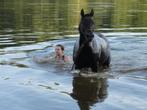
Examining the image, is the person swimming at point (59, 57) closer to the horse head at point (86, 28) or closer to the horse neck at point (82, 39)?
the horse neck at point (82, 39)

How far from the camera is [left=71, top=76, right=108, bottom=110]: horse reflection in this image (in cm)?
1101

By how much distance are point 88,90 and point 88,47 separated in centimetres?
170

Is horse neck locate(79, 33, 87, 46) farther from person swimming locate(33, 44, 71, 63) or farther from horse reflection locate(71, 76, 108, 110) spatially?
person swimming locate(33, 44, 71, 63)

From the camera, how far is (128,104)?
1066 cm

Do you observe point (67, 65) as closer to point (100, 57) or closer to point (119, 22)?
point (100, 57)

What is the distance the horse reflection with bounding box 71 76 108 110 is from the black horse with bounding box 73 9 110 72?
51 cm

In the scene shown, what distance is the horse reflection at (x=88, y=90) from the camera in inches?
433

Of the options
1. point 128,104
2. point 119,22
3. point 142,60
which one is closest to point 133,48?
point 142,60

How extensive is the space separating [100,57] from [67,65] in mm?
1641

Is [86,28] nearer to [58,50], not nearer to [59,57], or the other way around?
[58,50]

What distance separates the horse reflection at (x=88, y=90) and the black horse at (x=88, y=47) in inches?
20.2

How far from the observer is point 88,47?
13531mm

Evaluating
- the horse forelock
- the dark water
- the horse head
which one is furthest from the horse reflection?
the horse head

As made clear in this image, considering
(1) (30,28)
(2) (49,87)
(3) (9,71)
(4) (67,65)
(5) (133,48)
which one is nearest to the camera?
(2) (49,87)
